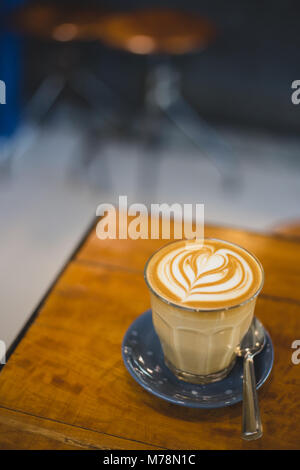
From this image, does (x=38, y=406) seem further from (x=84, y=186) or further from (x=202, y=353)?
(x=84, y=186)

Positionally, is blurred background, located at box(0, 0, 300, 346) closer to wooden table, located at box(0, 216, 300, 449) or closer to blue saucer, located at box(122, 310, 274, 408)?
wooden table, located at box(0, 216, 300, 449)

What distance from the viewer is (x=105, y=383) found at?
27.0 inches

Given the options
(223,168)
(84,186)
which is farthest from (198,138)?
(84,186)

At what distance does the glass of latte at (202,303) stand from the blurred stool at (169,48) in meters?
1.30

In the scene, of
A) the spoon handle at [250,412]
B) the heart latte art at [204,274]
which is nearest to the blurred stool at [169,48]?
the heart latte art at [204,274]

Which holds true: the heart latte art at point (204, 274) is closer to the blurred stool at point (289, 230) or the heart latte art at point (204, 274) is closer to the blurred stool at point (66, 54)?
the blurred stool at point (289, 230)

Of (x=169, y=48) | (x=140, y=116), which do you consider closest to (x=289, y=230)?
(x=169, y=48)

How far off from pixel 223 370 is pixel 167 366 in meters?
0.08

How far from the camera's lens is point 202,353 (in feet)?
2.15

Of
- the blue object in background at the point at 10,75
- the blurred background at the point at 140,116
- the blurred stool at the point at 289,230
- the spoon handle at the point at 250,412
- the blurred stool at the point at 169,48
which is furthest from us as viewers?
the blue object in background at the point at 10,75

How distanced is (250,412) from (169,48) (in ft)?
4.89

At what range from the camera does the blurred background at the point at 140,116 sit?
6.32ft

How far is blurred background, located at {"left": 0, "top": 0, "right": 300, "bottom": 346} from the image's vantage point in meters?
1.93

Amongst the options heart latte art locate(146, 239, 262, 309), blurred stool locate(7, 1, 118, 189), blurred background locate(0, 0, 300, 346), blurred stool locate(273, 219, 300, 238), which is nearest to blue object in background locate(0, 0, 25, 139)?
blurred background locate(0, 0, 300, 346)
